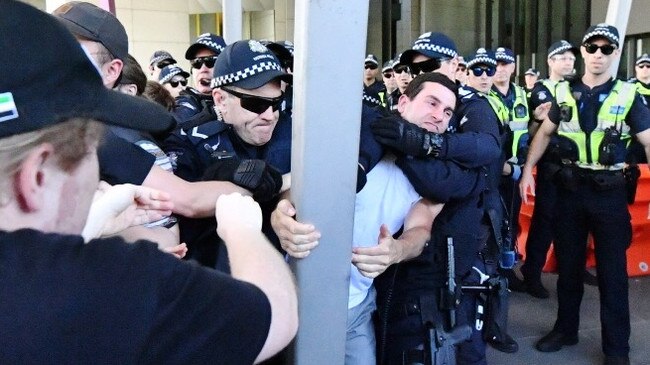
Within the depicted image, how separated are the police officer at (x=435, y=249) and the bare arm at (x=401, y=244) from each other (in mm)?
81

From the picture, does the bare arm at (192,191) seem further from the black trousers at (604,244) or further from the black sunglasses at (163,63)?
the black sunglasses at (163,63)

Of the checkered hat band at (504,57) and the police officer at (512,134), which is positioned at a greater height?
the checkered hat band at (504,57)

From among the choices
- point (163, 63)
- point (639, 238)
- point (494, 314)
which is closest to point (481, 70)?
point (639, 238)

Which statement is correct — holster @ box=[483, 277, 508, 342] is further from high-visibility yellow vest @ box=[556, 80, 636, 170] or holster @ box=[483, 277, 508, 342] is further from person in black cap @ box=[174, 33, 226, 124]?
person in black cap @ box=[174, 33, 226, 124]

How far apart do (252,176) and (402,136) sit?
64 centimetres

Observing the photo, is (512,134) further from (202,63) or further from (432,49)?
(202,63)

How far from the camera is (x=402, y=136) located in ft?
7.38

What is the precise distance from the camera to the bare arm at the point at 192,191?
1.80 m

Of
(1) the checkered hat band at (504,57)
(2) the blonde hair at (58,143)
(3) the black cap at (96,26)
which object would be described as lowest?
(2) the blonde hair at (58,143)

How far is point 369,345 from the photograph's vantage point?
244 centimetres

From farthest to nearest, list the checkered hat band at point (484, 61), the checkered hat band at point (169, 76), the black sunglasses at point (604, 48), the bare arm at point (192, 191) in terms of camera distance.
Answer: the checkered hat band at point (169, 76) < the checkered hat band at point (484, 61) < the black sunglasses at point (604, 48) < the bare arm at point (192, 191)

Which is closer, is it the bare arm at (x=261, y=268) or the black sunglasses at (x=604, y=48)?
the bare arm at (x=261, y=268)

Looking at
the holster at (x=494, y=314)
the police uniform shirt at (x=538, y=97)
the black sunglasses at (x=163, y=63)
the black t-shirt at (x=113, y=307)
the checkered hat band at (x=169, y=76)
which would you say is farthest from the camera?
the black sunglasses at (x=163, y=63)

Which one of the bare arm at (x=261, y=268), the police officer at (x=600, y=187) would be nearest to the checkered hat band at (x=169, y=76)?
the police officer at (x=600, y=187)
